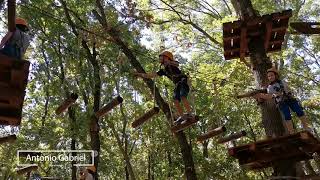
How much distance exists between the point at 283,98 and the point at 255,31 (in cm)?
161

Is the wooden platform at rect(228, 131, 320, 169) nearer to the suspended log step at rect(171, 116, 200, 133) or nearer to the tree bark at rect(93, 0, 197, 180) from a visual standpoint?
the suspended log step at rect(171, 116, 200, 133)

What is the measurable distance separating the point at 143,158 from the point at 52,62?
11.3 metres

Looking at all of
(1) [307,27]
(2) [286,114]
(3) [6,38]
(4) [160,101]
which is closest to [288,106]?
(2) [286,114]

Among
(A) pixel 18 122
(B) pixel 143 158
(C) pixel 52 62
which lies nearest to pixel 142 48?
(C) pixel 52 62

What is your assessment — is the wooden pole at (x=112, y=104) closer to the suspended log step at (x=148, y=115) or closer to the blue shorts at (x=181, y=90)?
the suspended log step at (x=148, y=115)

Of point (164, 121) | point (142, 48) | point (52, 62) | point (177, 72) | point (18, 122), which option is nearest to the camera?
point (18, 122)

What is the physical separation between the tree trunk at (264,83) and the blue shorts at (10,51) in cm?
420

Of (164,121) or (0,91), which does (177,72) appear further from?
A: (164,121)

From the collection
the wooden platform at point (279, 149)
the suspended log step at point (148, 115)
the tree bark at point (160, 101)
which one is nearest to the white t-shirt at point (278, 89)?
the wooden platform at point (279, 149)

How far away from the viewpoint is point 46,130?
13.6 metres

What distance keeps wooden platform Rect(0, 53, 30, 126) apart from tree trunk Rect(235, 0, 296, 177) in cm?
418

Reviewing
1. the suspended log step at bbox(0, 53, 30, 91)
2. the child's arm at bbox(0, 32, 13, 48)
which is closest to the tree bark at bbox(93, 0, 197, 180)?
the child's arm at bbox(0, 32, 13, 48)

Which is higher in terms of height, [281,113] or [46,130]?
[46,130]

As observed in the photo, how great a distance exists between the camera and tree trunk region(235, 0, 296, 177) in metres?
6.76
